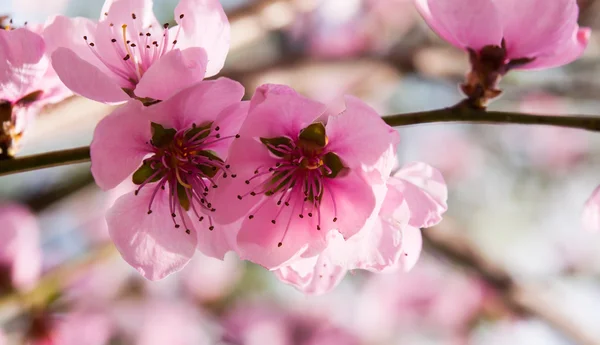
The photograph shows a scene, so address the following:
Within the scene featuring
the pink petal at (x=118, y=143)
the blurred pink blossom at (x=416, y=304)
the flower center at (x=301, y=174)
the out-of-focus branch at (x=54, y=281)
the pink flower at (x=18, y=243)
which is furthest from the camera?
the blurred pink blossom at (x=416, y=304)

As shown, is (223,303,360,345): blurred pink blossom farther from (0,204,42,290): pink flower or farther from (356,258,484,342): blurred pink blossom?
(0,204,42,290): pink flower

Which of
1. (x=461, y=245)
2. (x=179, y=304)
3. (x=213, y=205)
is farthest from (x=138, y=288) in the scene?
(x=213, y=205)

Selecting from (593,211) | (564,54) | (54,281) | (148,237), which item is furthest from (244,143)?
(54,281)

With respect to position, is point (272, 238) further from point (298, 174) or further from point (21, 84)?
point (21, 84)

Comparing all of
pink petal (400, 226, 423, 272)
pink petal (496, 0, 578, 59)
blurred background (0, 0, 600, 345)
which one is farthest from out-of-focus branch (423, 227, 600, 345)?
pink petal (496, 0, 578, 59)

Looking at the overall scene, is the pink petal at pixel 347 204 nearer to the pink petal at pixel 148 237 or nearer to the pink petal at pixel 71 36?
the pink petal at pixel 148 237

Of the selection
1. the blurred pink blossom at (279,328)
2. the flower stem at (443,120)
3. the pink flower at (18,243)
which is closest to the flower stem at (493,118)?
the flower stem at (443,120)
